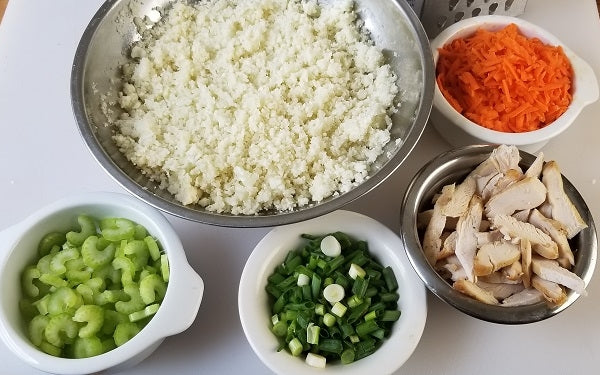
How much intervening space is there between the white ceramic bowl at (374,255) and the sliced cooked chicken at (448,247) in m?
0.06

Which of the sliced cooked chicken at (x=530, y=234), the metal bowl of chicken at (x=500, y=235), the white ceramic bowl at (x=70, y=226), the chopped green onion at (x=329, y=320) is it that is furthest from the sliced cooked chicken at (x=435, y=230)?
the white ceramic bowl at (x=70, y=226)

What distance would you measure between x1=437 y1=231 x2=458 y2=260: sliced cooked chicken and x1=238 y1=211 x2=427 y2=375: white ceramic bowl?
64mm

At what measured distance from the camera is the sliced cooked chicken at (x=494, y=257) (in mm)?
1032

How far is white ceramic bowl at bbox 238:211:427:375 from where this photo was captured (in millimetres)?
1021

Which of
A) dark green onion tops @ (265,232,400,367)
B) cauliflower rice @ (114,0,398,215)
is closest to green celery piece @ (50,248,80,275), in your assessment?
cauliflower rice @ (114,0,398,215)

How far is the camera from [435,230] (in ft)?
3.63

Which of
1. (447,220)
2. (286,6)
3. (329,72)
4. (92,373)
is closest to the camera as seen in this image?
(92,373)

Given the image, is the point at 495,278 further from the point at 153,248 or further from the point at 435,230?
the point at 153,248

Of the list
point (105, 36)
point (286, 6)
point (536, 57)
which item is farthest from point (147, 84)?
point (536, 57)

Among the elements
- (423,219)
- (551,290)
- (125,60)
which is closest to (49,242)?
(125,60)

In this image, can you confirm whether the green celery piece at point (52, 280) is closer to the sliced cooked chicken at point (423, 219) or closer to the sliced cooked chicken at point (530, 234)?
the sliced cooked chicken at point (423, 219)

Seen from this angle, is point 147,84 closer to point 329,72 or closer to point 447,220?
point 329,72

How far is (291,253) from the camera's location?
1.14 metres

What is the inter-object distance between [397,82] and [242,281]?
57 centimetres
